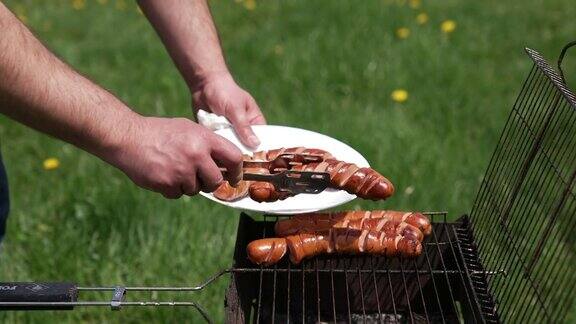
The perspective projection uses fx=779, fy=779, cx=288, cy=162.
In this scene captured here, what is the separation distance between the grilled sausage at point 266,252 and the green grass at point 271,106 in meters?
1.22

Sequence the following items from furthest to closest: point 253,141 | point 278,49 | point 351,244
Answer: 1. point 278,49
2. point 253,141
3. point 351,244

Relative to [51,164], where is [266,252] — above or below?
above

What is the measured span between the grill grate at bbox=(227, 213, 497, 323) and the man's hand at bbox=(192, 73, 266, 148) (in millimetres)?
351

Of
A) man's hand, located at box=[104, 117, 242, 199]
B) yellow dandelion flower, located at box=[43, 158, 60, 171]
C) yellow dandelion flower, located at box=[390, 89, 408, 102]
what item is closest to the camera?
man's hand, located at box=[104, 117, 242, 199]

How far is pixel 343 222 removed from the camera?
2621 millimetres

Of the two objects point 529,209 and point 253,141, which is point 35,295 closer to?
point 253,141

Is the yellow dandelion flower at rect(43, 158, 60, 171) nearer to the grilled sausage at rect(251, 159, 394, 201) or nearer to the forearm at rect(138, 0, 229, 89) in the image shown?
the forearm at rect(138, 0, 229, 89)

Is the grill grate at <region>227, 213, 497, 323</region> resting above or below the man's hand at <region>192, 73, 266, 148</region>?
below

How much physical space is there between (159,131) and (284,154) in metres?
0.55

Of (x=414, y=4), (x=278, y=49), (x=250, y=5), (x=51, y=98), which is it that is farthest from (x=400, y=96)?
(x=51, y=98)

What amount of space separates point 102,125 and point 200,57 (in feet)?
3.32

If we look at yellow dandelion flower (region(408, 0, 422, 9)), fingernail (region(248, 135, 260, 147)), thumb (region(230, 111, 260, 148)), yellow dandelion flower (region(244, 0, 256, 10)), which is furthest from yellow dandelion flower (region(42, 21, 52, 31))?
fingernail (region(248, 135, 260, 147))

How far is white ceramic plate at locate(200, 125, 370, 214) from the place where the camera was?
102 inches

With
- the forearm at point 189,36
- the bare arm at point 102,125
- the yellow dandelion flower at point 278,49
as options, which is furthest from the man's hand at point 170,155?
the yellow dandelion flower at point 278,49
